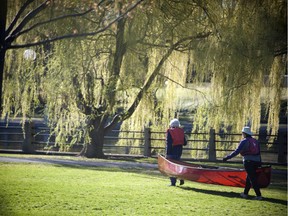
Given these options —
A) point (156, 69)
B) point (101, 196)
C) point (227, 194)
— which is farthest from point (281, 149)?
point (101, 196)

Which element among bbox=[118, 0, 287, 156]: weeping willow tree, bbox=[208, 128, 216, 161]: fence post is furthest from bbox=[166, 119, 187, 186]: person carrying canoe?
bbox=[208, 128, 216, 161]: fence post

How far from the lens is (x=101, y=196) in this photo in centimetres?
587

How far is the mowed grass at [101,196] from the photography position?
550 cm

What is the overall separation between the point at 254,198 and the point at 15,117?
3.39 meters

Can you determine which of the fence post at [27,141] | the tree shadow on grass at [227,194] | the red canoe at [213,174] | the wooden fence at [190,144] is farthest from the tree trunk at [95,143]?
the tree shadow on grass at [227,194]

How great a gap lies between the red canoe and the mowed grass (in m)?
0.13

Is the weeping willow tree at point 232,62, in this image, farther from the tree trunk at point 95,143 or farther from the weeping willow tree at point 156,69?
the tree trunk at point 95,143

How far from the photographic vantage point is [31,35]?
6.50 meters

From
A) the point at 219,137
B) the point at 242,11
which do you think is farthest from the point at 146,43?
the point at 219,137

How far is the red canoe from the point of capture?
668cm

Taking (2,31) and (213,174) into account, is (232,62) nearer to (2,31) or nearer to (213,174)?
(213,174)

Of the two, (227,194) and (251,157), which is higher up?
(251,157)

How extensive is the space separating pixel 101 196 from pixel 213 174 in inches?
61.7

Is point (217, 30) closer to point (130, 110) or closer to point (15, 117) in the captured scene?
point (130, 110)
